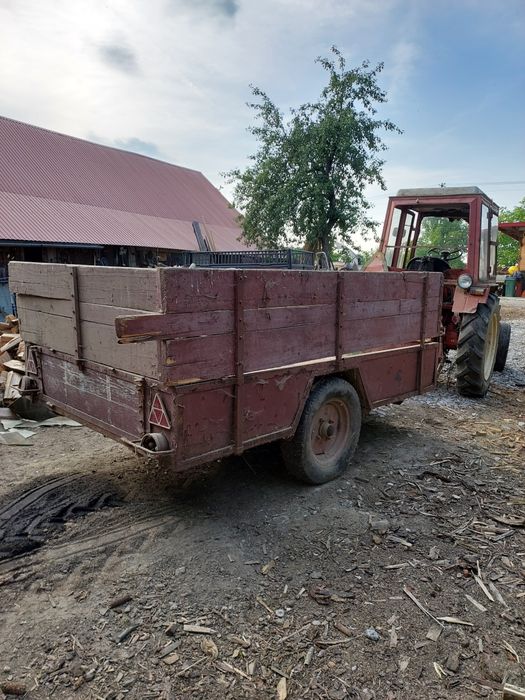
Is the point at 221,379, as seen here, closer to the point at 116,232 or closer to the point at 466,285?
the point at 466,285

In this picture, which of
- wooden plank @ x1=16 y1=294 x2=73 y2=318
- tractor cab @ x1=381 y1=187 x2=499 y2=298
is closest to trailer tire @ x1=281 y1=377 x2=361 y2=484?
wooden plank @ x1=16 y1=294 x2=73 y2=318

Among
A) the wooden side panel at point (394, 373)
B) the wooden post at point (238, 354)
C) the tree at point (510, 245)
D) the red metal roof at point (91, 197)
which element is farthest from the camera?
the tree at point (510, 245)

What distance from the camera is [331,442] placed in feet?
13.5

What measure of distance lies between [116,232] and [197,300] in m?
14.0

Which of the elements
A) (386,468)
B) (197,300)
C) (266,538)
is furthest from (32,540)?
(386,468)

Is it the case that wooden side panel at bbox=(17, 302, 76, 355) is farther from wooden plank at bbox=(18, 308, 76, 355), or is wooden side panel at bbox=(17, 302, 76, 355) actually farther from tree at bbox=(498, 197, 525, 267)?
tree at bbox=(498, 197, 525, 267)

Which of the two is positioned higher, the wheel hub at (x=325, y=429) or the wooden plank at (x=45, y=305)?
the wooden plank at (x=45, y=305)

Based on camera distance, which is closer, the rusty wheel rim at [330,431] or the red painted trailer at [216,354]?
the red painted trailer at [216,354]

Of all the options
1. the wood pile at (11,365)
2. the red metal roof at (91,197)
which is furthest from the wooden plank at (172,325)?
the red metal roof at (91,197)

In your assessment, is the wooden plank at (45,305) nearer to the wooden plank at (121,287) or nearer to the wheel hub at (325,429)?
the wooden plank at (121,287)

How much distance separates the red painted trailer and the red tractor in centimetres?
224

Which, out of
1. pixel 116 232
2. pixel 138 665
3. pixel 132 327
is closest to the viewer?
pixel 138 665

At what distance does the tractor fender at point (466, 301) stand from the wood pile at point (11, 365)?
17.9 feet

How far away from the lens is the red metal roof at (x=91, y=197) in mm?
13961
